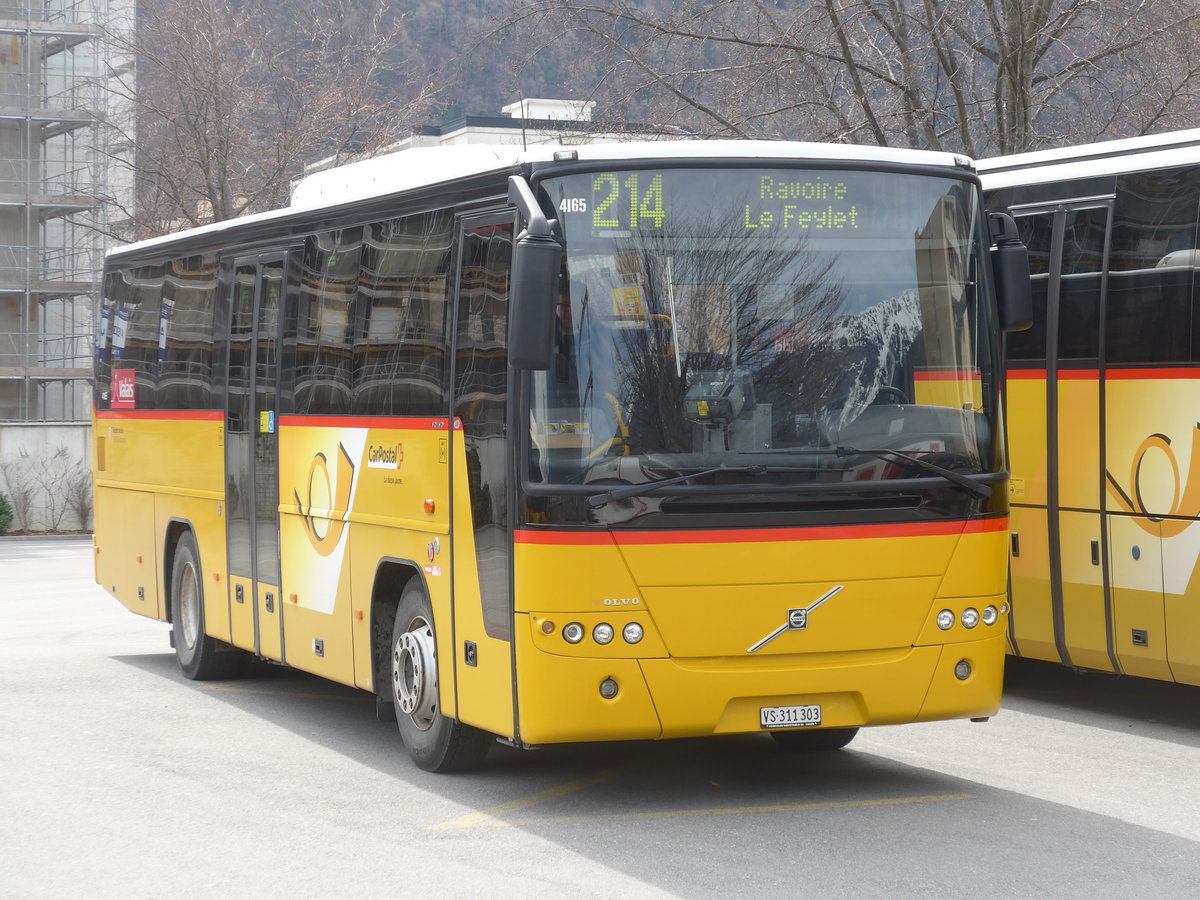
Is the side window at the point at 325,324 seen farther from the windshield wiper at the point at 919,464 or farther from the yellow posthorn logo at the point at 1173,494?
the yellow posthorn logo at the point at 1173,494

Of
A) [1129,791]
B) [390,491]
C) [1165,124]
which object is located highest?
[1165,124]

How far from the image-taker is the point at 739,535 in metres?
8.20

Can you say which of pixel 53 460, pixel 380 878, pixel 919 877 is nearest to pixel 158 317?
pixel 380 878

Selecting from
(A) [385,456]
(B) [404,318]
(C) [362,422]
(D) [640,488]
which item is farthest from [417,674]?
(D) [640,488]

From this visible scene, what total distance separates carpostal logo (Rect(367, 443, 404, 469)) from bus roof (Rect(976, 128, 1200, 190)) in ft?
15.3

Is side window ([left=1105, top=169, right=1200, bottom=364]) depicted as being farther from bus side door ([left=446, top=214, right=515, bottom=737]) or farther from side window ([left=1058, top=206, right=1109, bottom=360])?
bus side door ([left=446, top=214, right=515, bottom=737])

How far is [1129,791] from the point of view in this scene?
906 cm

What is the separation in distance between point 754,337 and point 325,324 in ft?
11.5

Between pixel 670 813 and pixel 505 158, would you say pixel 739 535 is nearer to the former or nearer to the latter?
pixel 670 813

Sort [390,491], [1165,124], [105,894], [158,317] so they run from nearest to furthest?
[105,894] → [390,491] → [158,317] → [1165,124]

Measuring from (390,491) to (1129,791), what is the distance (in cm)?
407

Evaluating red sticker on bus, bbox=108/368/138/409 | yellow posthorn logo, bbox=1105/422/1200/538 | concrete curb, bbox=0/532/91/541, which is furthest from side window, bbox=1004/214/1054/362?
concrete curb, bbox=0/532/91/541

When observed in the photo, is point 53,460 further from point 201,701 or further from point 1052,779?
point 1052,779

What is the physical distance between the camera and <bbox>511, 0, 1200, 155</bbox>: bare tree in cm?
2228
